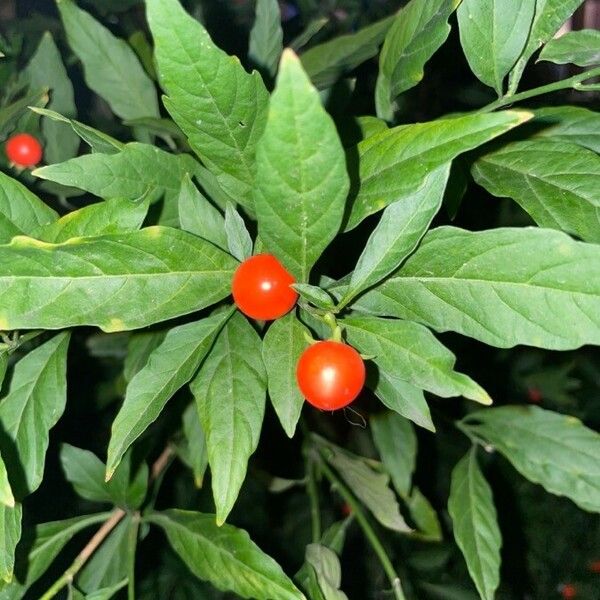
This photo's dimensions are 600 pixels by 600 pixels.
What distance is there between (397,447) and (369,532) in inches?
6.7

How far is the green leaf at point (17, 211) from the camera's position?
0.49 m

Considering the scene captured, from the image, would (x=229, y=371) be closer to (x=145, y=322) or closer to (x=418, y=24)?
(x=145, y=322)

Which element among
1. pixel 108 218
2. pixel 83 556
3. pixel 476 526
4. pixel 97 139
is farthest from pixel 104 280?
pixel 476 526

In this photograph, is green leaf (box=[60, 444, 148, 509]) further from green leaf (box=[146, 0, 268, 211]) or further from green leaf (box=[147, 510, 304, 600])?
green leaf (box=[146, 0, 268, 211])

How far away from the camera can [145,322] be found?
44cm

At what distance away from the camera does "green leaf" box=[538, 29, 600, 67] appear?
1.79 ft

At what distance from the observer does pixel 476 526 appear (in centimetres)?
80

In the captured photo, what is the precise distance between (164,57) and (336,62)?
466 millimetres

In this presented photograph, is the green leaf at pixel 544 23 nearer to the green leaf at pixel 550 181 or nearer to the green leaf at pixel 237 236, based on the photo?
the green leaf at pixel 550 181

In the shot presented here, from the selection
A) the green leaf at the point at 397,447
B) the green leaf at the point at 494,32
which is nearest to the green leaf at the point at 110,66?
the green leaf at the point at 494,32

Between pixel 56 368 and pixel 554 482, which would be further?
pixel 554 482

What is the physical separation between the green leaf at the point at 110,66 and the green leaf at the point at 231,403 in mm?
347

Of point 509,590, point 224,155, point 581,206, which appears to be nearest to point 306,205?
point 224,155

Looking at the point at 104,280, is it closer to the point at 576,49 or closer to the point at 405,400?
the point at 405,400
